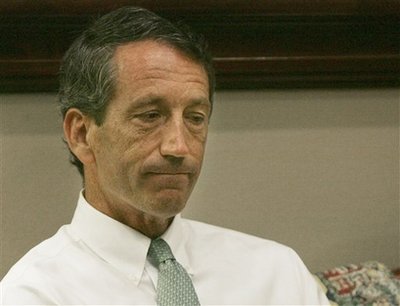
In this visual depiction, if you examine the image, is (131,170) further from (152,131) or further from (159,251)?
(159,251)

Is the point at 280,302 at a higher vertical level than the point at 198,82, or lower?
lower

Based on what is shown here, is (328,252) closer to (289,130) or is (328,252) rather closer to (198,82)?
(289,130)

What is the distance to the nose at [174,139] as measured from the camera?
115cm

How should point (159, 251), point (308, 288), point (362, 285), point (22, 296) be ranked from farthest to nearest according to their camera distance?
1. point (362, 285)
2. point (308, 288)
3. point (159, 251)
4. point (22, 296)

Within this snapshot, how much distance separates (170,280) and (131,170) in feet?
0.74

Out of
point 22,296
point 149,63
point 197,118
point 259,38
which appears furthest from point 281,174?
point 22,296

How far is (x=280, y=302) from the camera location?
1357 millimetres

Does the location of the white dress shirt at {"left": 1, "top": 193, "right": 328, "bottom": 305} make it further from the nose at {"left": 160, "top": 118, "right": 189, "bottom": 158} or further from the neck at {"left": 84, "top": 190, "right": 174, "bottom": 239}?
the nose at {"left": 160, "top": 118, "right": 189, "bottom": 158}

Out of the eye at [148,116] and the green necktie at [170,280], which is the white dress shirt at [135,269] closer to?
the green necktie at [170,280]

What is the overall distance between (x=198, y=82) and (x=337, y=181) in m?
0.79

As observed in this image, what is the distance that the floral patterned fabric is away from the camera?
1.55m

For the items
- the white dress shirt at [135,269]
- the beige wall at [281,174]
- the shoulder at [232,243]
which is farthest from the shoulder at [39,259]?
the beige wall at [281,174]

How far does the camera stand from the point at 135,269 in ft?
4.04

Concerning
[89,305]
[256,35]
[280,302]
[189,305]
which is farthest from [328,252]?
[89,305]
